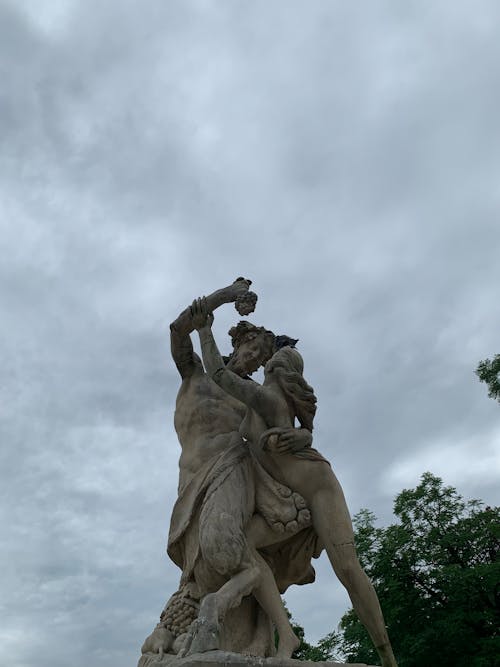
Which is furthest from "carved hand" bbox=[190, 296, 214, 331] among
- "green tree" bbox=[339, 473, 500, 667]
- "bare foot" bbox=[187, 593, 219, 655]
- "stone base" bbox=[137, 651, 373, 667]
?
"green tree" bbox=[339, 473, 500, 667]

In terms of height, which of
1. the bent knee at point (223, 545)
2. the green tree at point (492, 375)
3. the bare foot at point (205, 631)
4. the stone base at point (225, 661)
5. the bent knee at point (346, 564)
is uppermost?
the green tree at point (492, 375)

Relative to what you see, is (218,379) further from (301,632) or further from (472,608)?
(301,632)

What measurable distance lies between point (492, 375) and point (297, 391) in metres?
13.1

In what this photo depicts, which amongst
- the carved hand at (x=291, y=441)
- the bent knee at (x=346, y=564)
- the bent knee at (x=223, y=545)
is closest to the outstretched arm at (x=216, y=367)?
the carved hand at (x=291, y=441)

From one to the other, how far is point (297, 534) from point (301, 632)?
63.7ft

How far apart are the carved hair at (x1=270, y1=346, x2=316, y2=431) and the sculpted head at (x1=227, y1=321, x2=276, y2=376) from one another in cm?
71

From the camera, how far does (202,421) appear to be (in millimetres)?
6414

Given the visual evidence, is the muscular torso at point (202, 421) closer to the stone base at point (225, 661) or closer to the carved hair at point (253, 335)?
the carved hair at point (253, 335)

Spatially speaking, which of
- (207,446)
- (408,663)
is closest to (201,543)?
(207,446)

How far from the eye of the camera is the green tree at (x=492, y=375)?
58.2ft

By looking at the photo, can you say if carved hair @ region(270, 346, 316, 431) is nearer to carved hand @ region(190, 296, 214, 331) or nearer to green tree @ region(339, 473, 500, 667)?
carved hand @ region(190, 296, 214, 331)

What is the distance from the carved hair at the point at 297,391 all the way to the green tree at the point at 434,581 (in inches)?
446

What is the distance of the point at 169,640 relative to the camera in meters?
5.40

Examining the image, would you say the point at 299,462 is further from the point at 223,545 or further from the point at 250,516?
the point at 223,545
